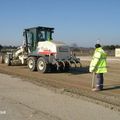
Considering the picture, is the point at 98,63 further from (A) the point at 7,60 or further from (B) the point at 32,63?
(A) the point at 7,60

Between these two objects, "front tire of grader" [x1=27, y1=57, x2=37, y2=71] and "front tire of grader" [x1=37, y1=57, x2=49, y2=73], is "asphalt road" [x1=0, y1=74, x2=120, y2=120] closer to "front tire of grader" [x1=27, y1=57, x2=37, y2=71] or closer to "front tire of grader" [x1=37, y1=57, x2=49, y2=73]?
"front tire of grader" [x1=37, y1=57, x2=49, y2=73]

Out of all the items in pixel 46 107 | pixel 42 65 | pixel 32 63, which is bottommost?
pixel 46 107

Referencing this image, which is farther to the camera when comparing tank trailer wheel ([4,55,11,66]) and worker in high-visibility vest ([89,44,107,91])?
tank trailer wheel ([4,55,11,66])

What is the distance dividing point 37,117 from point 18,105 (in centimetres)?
170

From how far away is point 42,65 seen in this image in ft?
68.9

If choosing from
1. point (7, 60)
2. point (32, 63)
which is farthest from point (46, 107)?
point (7, 60)

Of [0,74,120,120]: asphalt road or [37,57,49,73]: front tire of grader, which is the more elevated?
[37,57,49,73]: front tire of grader

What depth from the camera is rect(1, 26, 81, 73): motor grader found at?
20578mm

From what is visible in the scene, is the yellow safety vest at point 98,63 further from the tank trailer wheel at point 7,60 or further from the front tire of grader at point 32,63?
the tank trailer wheel at point 7,60

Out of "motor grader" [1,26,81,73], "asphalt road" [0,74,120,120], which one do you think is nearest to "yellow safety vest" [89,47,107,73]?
"asphalt road" [0,74,120,120]

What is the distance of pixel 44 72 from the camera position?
20.8 meters

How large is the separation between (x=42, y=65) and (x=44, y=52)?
0.85 meters

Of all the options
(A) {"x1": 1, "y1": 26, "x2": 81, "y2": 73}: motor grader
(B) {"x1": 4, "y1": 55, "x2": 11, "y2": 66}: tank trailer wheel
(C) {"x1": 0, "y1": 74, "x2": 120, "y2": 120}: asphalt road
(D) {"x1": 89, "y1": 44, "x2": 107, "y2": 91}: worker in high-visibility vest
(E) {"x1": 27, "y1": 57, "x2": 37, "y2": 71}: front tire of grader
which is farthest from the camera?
(B) {"x1": 4, "y1": 55, "x2": 11, "y2": 66}: tank trailer wheel

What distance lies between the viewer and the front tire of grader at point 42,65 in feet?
67.7
